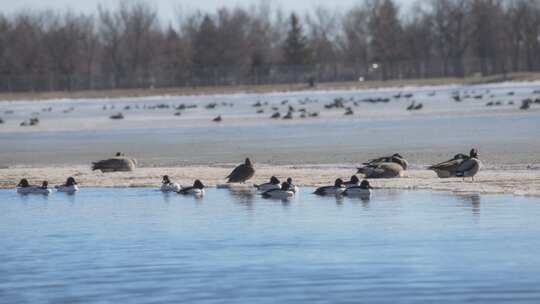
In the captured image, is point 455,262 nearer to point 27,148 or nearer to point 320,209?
point 320,209

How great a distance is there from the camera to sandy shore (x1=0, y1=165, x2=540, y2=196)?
19.3 metres

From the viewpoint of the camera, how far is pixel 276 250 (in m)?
13.8

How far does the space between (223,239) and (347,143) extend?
16.3 meters

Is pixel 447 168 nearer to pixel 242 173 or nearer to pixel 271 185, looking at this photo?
pixel 271 185

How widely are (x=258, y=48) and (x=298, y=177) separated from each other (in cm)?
11178

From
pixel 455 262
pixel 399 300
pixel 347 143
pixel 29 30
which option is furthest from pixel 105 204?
pixel 29 30

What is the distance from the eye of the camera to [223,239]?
48.6 feet

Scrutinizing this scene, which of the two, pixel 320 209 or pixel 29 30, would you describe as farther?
pixel 29 30

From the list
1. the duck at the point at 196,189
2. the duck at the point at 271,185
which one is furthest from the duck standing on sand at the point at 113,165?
the duck at the point at 271,185

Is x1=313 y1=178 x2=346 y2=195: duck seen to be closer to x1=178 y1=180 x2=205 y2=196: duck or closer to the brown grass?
x1=178 y1=180 x2=205 y2=196: duck

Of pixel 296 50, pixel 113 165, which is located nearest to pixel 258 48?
pixel 296 50

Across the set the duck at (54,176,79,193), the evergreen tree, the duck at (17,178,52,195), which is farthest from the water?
the evergreen tree

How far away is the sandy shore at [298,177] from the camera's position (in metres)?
19.3

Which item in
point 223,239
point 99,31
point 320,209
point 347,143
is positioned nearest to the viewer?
point 223,239
